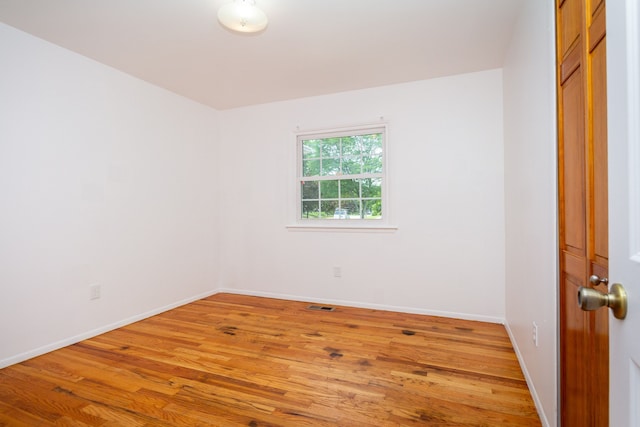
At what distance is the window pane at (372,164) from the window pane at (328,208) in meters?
0.54

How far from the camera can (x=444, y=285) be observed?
3.30 metres

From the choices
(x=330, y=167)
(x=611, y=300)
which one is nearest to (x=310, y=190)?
(x=330, y=167)

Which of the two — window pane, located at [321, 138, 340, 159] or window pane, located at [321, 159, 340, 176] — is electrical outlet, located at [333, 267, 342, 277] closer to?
window pane, located at [321, 159, 340, 176]

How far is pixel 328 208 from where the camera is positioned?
12.9 ft

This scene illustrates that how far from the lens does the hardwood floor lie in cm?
173

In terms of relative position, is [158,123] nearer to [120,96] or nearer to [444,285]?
[120,96]

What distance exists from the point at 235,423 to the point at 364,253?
2.26 meters

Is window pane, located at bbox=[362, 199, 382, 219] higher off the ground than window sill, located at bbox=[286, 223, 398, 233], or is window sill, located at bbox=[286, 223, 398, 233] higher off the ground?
window pane, located at bbox=[362, 199, 382, 219]

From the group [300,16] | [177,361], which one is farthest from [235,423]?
[300,16]

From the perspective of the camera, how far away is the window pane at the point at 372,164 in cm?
365

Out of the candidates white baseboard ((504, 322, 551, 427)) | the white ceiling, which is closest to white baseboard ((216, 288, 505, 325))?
white baseboard ((504, 322, 551, 427))

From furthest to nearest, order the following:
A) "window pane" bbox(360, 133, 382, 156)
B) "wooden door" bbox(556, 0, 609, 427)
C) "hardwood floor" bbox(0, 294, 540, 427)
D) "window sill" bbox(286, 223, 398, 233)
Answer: "window pane" bbox(360, 133, 382, 156), "window sill" bbox(286, 223, 398, 233), "hardwood floor" bbox(0, 294, 540, 427), "wooden door" bbox(556, 0, 609, 427)

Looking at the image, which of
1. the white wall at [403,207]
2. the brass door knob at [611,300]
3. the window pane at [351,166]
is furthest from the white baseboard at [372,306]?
the brass door knob at [611,300]

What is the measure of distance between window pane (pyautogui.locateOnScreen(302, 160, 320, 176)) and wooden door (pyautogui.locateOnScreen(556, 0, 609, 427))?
9.20 ft
